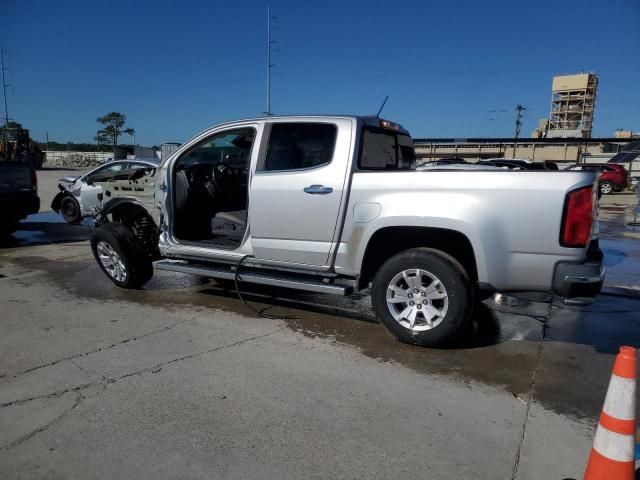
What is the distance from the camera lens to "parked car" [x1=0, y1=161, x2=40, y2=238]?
947 centimetres

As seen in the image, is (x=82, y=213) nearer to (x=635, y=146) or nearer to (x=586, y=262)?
(x=586, y=262)

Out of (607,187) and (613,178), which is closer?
(613,178)

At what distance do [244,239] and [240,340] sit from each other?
1095mm

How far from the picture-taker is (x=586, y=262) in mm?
3730

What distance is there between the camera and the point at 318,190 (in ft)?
14.7

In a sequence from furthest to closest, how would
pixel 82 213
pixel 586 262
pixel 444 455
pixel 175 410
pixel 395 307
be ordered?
pixel 82 213 < pixel 395 307 < pixel 586 262 < pixel 175 410 < pixel 444 455

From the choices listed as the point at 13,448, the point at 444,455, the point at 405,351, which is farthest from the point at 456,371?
the point at 13,448

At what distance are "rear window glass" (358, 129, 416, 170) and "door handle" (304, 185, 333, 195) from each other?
375 mm

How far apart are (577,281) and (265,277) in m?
2.71

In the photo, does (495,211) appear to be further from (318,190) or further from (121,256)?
(121,256)

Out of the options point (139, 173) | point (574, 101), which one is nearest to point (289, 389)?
point (139, 173)

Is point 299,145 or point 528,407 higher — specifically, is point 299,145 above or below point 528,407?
above

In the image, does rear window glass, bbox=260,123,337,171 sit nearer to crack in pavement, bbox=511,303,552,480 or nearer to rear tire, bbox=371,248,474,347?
rear tire, bbox=371,248,474,347

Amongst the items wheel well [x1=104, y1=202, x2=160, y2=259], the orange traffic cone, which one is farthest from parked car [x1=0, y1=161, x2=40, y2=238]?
the orange traffic cone
